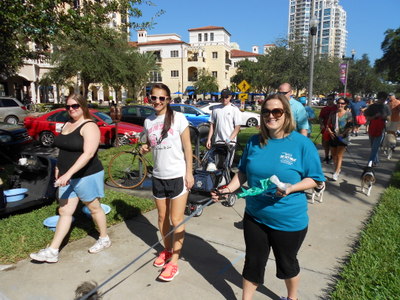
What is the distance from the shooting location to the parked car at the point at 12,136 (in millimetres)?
8399

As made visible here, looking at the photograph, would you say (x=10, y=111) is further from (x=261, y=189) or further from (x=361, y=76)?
(x=361, y=76)

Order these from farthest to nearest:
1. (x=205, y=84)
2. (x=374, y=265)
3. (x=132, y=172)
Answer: (x=205, y=84)
(x=132, y=172)
(x=374, y=265)

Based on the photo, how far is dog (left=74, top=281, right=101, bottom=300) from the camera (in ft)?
8.94

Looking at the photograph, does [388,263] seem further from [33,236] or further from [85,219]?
[33,236]

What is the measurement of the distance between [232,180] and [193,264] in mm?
1356

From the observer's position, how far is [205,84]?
2248 inches

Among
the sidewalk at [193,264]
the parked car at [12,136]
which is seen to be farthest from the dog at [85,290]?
the parked car at [12,136]

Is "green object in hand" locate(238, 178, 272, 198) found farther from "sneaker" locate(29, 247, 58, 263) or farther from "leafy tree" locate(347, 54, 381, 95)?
"leafy tree" locate(347, 54, 381, 95)

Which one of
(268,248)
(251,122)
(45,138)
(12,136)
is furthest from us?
(251,122)

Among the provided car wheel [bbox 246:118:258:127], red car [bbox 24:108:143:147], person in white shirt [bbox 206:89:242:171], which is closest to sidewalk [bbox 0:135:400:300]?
person in white shirt [bbox 206:89:242:171]

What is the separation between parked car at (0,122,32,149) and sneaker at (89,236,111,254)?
6351mm

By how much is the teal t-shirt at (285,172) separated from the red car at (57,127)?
28.9 feet

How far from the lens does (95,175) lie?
340 cm

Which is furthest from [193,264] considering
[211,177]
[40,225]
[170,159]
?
[40,225]
